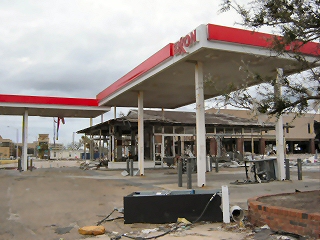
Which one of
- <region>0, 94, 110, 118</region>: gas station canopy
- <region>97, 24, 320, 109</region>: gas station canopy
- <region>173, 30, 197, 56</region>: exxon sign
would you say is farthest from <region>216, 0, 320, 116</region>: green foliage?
<region>0, 94, 110, 118</region>: gas station canopy

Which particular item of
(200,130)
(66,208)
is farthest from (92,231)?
(200,130)

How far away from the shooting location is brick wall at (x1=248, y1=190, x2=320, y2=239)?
5.93 metres

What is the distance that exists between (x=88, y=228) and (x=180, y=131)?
854 inches

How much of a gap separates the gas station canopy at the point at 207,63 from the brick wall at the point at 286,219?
2600 millimetres

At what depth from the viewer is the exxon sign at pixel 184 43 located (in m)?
12.6

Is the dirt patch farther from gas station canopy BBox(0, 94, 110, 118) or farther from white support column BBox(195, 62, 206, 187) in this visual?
gas station canopy BBox(0, 94, 110, 118)

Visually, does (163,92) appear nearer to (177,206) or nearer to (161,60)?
(161,60)

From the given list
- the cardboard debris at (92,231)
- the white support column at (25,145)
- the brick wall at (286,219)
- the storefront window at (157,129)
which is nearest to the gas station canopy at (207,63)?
the brick wall at (286,219)

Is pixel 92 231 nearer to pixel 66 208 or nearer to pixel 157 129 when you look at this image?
pixel 66 208

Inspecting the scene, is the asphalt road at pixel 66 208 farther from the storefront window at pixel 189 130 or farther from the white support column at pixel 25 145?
the storefront window at pixel 189 130

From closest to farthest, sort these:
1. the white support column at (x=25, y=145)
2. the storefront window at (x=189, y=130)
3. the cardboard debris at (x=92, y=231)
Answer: the cardboard debris at (x=92, y=231) → the white support column at (x=25, y=145) → the storefront window at (x=189, y=130)

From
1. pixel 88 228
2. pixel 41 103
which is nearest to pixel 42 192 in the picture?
pixel 88 228

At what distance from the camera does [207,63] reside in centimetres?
1493

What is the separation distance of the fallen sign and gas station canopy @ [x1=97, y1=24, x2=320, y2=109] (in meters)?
2.63
